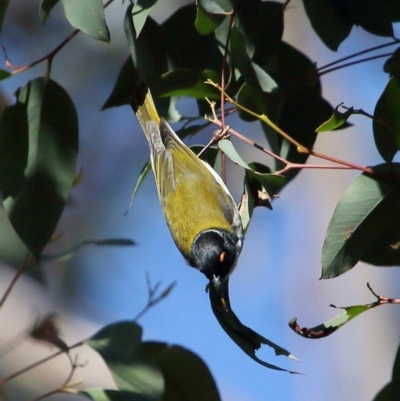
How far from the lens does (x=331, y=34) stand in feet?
4.44

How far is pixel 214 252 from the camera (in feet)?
5.57

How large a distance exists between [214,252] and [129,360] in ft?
1.32

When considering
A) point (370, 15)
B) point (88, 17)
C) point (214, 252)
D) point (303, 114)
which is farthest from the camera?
point (214, 252)

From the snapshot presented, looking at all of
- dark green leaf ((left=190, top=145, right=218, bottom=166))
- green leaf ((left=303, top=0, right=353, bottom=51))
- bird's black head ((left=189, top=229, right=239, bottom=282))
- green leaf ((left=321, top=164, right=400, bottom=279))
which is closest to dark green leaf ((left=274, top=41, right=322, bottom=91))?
green leaf ((left=303, top=0, right=353, bottom=51))

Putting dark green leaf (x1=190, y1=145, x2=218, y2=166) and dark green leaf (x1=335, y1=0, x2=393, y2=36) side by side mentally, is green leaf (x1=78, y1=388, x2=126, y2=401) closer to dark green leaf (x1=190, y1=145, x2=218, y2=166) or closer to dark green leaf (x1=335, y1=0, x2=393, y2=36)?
dark green leaf (x1=190, y1=145, x2=218, y2=166)

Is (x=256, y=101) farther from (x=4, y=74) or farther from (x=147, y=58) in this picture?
(x=4, y=74)

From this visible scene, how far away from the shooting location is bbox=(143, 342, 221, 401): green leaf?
144 centimetres

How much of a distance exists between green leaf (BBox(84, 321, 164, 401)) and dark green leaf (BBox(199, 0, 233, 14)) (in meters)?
0.62

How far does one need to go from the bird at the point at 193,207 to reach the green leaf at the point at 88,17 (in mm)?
503

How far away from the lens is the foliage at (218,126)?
1195 millimetres

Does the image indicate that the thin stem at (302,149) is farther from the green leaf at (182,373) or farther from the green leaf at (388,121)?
the green leaf at (182,373)

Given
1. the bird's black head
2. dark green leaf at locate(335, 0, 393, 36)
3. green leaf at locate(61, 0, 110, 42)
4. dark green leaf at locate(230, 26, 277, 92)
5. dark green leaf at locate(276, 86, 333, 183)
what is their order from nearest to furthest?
1. green leaf at locate(61, 0, 110, 42)
2. dark green leaf at locate(230, 26, 277, 92)
3. dark green leaf at locate(335, 0, 393, 36)
4. dark green leaf at locate(276, 86, 333, 183)
5. the bird's black head

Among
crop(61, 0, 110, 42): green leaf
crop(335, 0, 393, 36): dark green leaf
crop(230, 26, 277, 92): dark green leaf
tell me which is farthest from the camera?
crop(335, 0, 393, 36): dark green leaf

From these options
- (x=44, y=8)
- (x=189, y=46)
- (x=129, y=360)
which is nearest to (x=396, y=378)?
(x=129, y=360)
